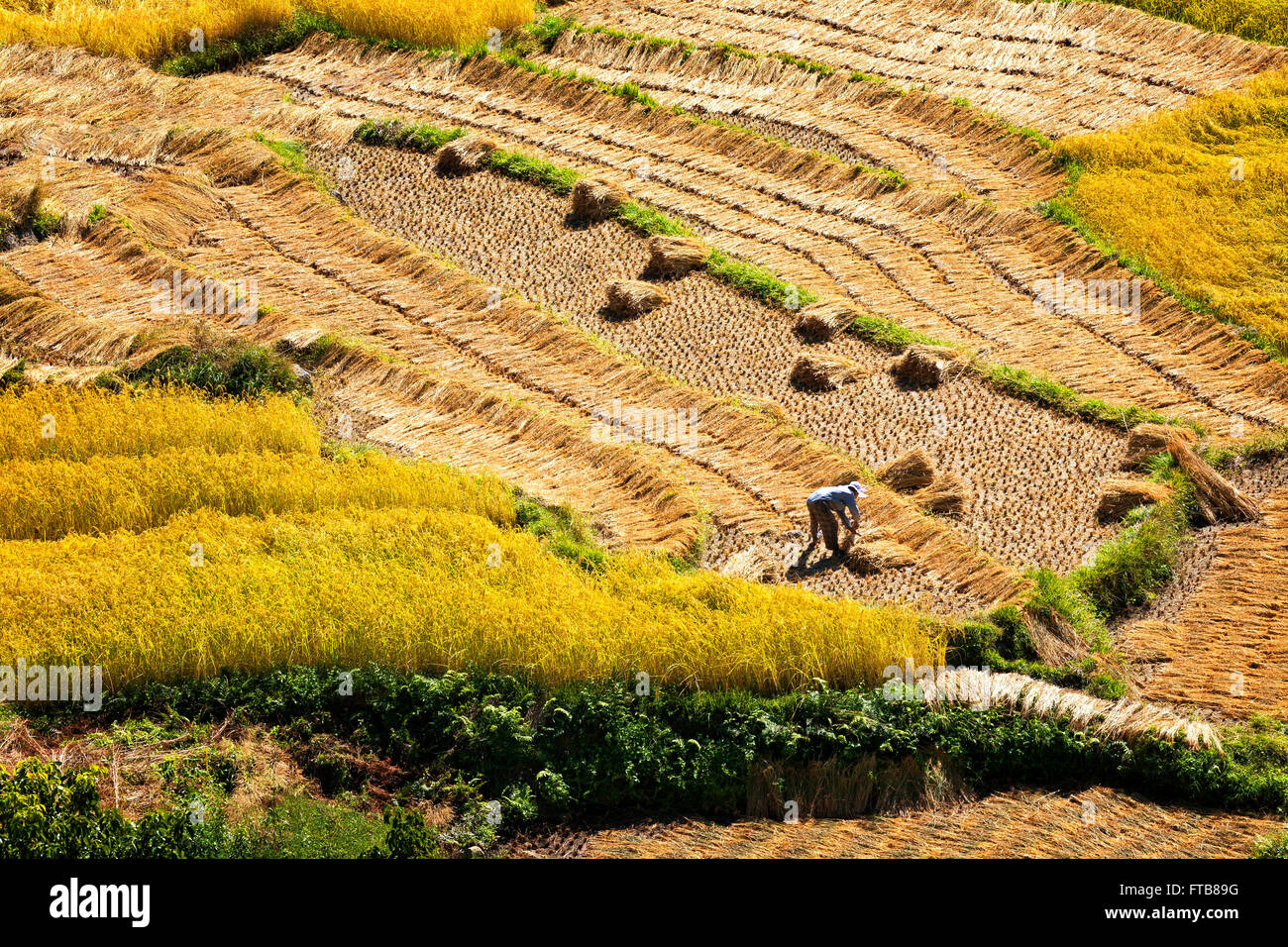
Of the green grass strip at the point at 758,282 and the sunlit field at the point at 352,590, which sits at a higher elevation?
the green grass strip at the point at 758,282

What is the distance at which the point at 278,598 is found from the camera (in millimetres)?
11984

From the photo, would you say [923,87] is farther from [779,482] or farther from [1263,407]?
[779,482]

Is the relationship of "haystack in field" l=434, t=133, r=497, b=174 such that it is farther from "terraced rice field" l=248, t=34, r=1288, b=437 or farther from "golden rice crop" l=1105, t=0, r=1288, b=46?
"golden rice crop" l=1105, t=0, r=1288, b=46

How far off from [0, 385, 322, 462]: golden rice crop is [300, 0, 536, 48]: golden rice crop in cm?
1207

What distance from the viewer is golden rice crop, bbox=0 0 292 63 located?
25.1 meters

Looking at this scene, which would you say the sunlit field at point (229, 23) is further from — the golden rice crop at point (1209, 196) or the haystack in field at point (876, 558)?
the haystack in field at point (876, 558)

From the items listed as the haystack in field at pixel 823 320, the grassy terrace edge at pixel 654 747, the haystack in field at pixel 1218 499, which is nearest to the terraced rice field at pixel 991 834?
the grassy terrace edge at pixel 654 747

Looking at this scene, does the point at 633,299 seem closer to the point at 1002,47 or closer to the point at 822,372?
the point at 822,372

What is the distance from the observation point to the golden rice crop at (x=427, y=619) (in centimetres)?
1155

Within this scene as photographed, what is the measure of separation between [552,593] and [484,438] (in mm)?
3557

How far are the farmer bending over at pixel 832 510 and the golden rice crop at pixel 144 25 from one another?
17272mm

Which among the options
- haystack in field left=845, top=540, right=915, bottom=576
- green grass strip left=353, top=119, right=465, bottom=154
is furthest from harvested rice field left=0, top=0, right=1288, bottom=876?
green grass strip left=353, top=119, right=465, bottom=154

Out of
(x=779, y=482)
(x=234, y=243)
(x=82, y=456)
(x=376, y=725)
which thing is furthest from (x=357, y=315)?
(x=376, y=725)

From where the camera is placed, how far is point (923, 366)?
1603cm
